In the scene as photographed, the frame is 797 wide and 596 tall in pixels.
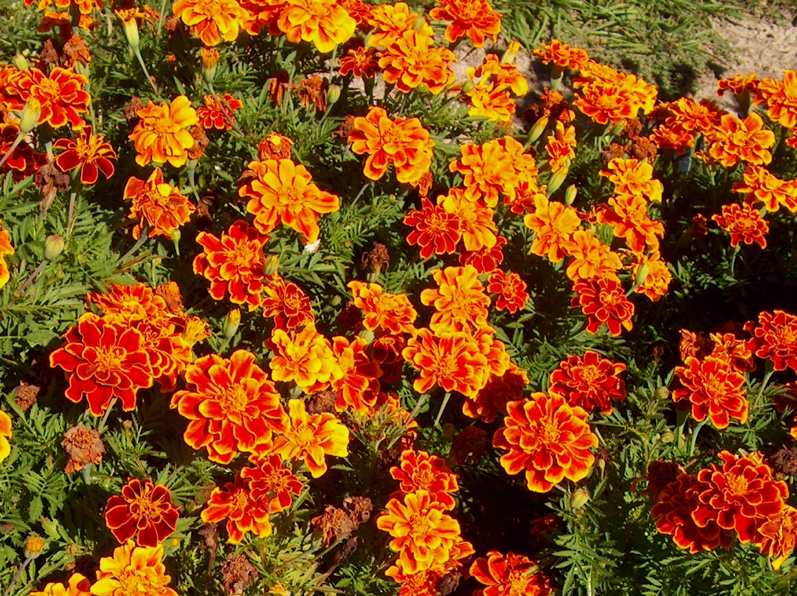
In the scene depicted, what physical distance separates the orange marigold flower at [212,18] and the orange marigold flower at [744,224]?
189 centimetres

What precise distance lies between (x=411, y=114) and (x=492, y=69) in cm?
36

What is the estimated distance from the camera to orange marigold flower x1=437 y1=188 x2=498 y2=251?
262 cm

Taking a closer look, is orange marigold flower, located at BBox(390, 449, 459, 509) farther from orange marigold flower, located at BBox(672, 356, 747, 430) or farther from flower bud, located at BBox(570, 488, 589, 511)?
orange marigold flower, located at BBox(672, 356, 747, 430)

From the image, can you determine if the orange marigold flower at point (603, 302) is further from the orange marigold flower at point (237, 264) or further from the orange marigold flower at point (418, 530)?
the orange marigold flower at point (237, 264)

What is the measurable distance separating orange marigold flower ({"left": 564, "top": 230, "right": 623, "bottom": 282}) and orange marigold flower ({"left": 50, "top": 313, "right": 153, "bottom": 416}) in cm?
144

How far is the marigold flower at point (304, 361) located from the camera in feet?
6.66

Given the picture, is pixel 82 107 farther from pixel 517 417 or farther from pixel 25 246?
pixel 517 417

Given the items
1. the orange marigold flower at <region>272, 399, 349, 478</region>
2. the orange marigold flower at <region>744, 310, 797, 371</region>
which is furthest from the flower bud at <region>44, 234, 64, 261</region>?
the orange marigold flower at <region>744, 310, 797, 371</region>

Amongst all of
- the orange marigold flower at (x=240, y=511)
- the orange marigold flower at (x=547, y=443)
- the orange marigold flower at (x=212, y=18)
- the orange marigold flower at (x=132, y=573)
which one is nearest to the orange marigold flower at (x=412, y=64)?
the orange marigold flower at (x=212, y=18)

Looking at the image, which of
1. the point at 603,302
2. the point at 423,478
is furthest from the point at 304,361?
the point at 603,302

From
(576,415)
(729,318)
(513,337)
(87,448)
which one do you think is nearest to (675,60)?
(729,318)

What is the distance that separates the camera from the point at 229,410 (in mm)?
1861

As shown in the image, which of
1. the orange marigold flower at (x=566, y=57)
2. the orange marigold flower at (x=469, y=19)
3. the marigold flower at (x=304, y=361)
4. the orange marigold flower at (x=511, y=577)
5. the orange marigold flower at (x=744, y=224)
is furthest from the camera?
the orange marigold flower at (x=566, y=57)

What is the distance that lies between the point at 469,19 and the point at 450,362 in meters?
1.42
